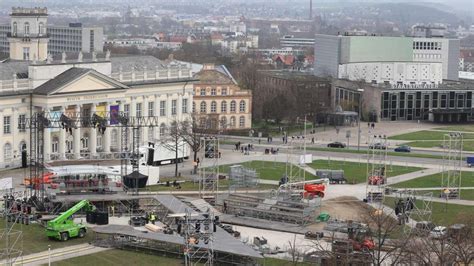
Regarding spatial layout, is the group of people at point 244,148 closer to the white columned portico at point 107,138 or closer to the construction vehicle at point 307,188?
the white columned portico at point 107,138

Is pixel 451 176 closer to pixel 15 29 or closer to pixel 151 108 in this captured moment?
pixel 151 108

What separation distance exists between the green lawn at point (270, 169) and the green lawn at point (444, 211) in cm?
1014

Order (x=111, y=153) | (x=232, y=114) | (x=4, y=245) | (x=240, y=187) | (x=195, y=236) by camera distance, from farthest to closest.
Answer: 1. (x=232, y=114)
2. (x=111, y=153)
3. (x=240, y=187)
4. (x=4, y=245)
5. (x=195, y=236)

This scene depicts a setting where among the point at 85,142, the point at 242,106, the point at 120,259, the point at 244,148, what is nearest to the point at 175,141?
the point at 85,142

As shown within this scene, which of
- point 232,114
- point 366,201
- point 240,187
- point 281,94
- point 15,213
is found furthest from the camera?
point 281,94

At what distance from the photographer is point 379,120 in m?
114

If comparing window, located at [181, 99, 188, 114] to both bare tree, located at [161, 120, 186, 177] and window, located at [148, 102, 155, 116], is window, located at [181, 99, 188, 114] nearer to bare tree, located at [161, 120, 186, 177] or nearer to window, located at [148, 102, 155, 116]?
window, located at [148, 102, 155, 116]

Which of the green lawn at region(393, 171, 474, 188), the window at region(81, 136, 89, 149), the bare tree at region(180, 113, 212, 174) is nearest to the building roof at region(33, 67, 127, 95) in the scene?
the window at region(81, 136, 89, 149)

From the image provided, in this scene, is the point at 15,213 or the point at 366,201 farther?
the point at 366,201

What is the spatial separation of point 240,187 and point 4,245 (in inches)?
841

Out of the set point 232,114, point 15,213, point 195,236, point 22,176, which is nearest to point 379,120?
point 232,114

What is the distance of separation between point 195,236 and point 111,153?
33.0 metres

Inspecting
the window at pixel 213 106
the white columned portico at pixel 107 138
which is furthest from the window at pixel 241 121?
the white columned portico at pixel 107 138

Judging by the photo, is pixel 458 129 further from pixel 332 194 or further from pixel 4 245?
pixel 4 245
